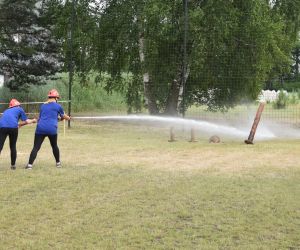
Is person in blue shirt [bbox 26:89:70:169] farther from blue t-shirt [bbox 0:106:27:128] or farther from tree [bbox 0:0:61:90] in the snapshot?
tree [bbox 0:0:61:90]

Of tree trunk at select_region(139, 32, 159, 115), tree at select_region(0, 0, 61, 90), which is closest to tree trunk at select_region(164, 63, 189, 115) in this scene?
tree trunk at select_region(139, 32, 159, 115)

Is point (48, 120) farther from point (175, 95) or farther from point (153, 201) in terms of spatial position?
point (175, 95)

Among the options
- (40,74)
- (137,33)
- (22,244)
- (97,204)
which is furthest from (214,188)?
(40,74)

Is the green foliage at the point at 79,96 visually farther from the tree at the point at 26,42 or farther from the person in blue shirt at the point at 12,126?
the person in blue shirt at the point at 12,126

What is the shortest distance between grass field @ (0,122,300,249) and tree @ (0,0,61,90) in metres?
13.0

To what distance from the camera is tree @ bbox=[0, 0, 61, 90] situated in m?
25.0

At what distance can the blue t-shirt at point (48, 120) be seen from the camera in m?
10.7

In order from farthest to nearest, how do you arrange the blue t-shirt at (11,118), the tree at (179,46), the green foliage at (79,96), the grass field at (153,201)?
the green foliage at (79,96) → the tree at (179,46) → the blue t-shirt at (11,118) → the grass field at (153,201)

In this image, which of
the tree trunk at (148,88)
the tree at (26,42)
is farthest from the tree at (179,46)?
the tree at (26,42)

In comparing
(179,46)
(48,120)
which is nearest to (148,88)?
(179,46)

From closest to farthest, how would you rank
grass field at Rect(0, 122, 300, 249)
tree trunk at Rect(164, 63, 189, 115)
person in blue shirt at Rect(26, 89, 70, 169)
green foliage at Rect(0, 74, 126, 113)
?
grass field at Rect(0, 122, 300, 249) < person in blue shirt at Rect(26, 89, 70, 169) < tree trunk at Rect(164, 63, 189, 115) < green foliage at Rect(0, 74, 126, 113)

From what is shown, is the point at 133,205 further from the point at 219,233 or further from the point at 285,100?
the point at 285,100

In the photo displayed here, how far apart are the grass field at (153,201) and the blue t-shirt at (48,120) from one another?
714mm

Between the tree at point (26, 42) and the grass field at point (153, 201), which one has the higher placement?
the tree at point (26, 42)
